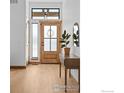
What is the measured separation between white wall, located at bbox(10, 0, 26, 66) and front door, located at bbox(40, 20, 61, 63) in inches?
97.2

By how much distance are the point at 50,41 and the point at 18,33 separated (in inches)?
109

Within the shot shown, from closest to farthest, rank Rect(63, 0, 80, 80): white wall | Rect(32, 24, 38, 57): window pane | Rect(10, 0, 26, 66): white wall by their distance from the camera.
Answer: Rect(63, 0, 80, 80): white wall < Rect(10, 0, 26, 66): white wall < Rect(32, 24, 38, 57): window pane

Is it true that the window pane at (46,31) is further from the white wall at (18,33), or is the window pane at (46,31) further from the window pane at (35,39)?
the white wall at (18,33)

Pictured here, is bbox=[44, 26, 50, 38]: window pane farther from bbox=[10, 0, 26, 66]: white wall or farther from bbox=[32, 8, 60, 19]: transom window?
bbox=[10, 0, 26, 66]: white wall

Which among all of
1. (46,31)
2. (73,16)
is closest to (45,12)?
(46,31)

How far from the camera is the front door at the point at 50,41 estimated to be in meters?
12.2

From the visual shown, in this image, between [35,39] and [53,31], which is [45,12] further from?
[35,39]

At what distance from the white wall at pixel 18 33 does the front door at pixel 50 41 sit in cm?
247

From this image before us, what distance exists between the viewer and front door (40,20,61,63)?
12.2m

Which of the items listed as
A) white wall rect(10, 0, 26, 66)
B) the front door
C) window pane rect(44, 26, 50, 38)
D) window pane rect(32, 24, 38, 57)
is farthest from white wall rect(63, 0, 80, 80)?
window pane rect(32, 24, 38, 57)

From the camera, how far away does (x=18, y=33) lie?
984 cm
